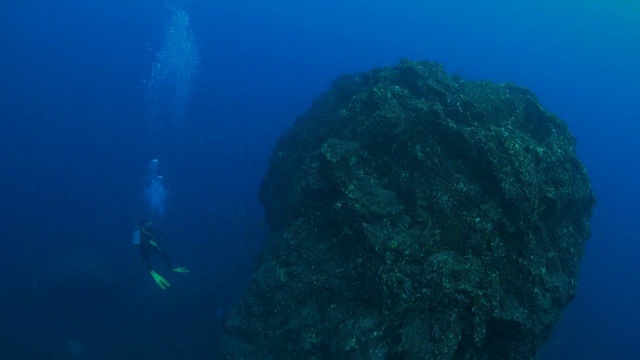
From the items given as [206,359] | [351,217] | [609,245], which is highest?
[609,245]

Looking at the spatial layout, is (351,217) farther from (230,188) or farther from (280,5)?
(280,5)

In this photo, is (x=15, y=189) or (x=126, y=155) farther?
(x=126, y=155)

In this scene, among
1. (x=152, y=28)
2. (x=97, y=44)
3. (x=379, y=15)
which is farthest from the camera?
(x=379, y=15)

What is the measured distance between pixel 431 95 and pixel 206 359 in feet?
54.7

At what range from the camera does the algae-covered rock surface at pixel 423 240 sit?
805 centimetres

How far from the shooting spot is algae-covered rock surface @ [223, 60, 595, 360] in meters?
8.05

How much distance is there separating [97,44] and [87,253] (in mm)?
67435

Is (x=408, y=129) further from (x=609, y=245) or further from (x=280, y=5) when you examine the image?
(x=280, y=5)

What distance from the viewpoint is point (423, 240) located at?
29.2 feet

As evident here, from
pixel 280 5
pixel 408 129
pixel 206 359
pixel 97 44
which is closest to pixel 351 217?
pixel 408 129

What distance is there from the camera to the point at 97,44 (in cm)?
7719

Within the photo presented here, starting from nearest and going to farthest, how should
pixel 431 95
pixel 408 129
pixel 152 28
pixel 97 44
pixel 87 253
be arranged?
pixel 408 129 < pixel 431 95 < pixel 87 253 < pixel 97 44 < pixel 152 28

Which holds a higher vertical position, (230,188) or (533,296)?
(230,188)

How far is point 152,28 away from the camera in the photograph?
93750 millimetres
